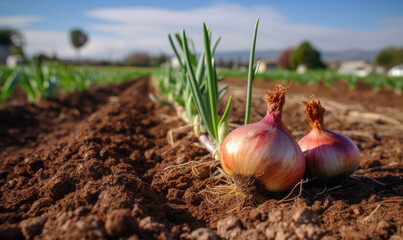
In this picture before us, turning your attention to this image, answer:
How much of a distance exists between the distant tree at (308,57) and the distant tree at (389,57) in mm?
18301

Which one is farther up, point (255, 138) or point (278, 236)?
point (255, 138)

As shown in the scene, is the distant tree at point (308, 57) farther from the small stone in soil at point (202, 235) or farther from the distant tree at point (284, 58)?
the small stone in soil at point (202, 235)

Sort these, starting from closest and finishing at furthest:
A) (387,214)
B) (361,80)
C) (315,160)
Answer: (387,214) → (315,160) → (361,80)

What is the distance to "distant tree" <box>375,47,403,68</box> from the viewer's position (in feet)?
159

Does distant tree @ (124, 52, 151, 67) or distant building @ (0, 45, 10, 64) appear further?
distant tree @ (124, 52, 151, 67)

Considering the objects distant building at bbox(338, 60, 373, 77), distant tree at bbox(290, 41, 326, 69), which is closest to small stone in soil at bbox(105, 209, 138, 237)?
distant building at bbox(338, 60, 373, 77)

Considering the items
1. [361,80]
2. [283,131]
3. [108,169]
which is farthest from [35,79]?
[361,80]

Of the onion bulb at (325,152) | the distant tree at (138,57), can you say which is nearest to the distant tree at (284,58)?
the distant tree at (138,57)

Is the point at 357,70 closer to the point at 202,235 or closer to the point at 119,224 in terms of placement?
the point at 202,235

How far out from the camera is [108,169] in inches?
56.7

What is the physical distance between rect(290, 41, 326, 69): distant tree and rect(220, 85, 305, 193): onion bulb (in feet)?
138

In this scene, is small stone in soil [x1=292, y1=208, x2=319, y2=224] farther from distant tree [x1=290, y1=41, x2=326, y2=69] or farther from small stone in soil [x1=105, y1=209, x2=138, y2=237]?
distant tree [x1=290, y1=41, x2=326, y2=69]

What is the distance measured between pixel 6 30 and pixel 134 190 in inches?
2958

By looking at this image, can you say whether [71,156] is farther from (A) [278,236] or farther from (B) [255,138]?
(A) [278,236]
